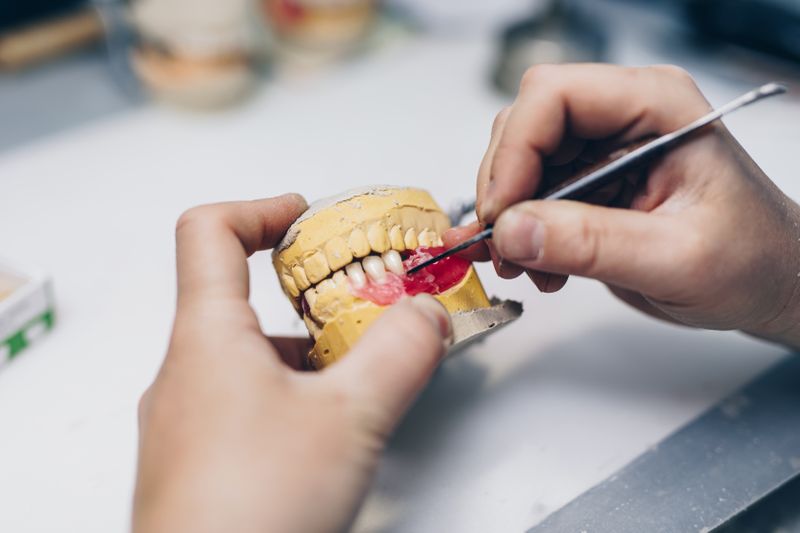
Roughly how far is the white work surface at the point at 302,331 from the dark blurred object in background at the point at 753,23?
0.51ft

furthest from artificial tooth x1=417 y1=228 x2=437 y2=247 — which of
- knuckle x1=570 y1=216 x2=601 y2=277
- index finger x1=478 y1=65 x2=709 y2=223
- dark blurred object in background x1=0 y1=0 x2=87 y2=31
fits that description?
dark blurred object in background x1=0 y1=0 x2=87 y2=31

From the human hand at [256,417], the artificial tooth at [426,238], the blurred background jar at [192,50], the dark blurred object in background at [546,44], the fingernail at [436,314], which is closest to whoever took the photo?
the human hand at [256,417]

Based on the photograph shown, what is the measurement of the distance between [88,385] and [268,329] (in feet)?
1.01

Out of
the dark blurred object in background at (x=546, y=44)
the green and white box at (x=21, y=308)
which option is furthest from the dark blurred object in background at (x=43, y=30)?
the dark blurred object in background at (x=546, y=44)

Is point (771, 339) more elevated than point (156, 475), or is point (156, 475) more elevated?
point (156, 475)

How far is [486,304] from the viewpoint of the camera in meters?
1.00


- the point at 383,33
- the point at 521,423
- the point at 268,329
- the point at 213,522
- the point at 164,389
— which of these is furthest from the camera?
the point at 383,33

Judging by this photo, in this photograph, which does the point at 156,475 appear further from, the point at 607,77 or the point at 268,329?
the point at 607,77

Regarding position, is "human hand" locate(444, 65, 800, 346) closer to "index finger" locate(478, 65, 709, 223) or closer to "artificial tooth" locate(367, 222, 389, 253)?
"index finger" locate(478, 65, 709, 223)

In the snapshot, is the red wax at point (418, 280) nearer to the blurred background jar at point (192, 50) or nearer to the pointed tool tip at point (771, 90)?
the pointed tool tip at point (771, 90)

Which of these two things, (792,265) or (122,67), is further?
(122,67)

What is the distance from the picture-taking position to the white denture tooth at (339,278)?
3.07ft

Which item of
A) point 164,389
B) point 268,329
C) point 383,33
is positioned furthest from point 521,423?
point 383,33

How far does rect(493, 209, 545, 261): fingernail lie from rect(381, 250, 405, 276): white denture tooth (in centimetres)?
16
